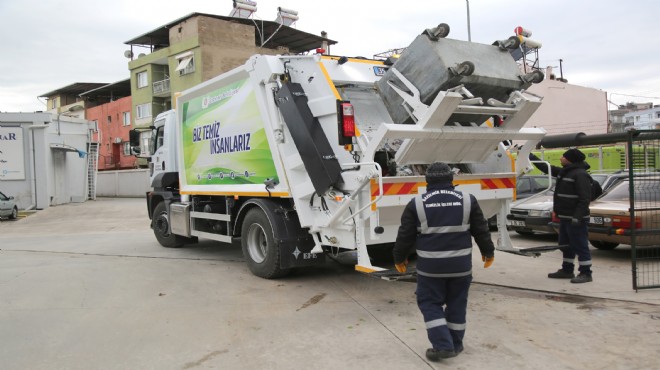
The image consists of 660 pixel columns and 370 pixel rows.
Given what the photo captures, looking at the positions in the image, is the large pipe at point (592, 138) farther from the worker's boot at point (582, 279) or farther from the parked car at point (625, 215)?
the worker's boot at point (582, 279)

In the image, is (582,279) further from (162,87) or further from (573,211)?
(162,87)

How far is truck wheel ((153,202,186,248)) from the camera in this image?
1032 cm

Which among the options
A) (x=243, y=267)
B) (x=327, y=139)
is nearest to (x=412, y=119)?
(x=327, y=139)

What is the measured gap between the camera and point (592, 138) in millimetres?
6434

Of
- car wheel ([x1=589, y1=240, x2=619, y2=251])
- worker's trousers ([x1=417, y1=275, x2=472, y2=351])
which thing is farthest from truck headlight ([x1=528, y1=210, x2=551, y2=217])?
worker's trousers ([x1=417, y1=275, x2=472, y2=351])

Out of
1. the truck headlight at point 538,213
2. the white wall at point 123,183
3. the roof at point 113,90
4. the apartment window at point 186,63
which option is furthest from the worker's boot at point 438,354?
the roof at point 113,90

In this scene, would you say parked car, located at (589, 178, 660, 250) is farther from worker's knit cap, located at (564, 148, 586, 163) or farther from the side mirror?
the side mirror

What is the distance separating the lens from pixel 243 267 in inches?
322

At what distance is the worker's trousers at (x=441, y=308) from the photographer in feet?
12.9

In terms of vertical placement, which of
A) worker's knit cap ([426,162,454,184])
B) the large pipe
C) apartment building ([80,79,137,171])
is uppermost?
apartment building ([80,79,137,171])

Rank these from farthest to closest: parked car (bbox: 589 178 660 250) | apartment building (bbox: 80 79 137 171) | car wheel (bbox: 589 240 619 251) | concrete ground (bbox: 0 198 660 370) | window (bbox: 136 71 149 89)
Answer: apartment building (bbox: 80 79 137 171) < window (bbox: 136 71 149 89) < car wheel (bbox: 589 240 619 251) < parked car (bbox: 589 178 660 250) < concrete ground (bbox: 0 198 660 370)

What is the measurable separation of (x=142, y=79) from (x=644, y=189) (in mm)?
41257

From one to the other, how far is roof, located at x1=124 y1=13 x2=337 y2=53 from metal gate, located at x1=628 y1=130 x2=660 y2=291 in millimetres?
33934

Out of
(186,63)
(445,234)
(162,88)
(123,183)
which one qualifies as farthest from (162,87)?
(445,234)
